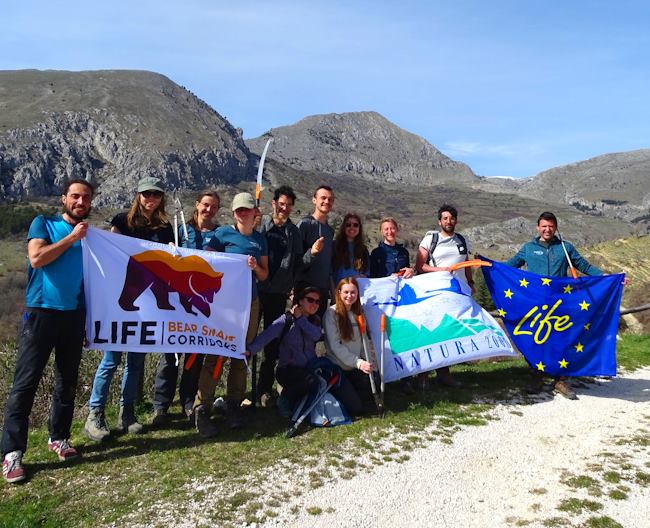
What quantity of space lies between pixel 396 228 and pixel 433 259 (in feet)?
2.90

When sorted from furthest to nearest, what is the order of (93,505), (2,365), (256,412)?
(2,365) → (256,412) → (93,505)

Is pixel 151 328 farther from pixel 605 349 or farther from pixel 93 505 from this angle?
pixel 605 349

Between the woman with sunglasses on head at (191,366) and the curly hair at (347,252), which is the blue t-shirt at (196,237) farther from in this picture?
the curly hair at (347,252)

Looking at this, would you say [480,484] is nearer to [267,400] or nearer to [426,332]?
[426,332]

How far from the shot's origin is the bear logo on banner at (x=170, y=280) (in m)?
6.20

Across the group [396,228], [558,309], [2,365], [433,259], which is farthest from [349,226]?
[2,365]

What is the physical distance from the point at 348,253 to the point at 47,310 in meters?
4.40

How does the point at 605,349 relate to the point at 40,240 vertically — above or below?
below

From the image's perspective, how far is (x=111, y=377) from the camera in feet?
21.4

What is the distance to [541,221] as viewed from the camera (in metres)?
8.34

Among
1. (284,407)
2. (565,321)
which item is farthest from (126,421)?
(565,321)

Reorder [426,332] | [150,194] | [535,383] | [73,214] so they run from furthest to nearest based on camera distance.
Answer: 1. [535,383]
2. [426,332]
3. [150,194]
4. [73,214]

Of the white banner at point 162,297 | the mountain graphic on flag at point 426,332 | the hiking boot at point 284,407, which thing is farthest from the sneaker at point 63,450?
the mountain graphic on flag at point 426,332

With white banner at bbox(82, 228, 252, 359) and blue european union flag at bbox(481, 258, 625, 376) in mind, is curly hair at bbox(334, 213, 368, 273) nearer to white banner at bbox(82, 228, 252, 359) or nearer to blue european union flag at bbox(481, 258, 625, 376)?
white banner at bbox(82, 228, 252, 359)
